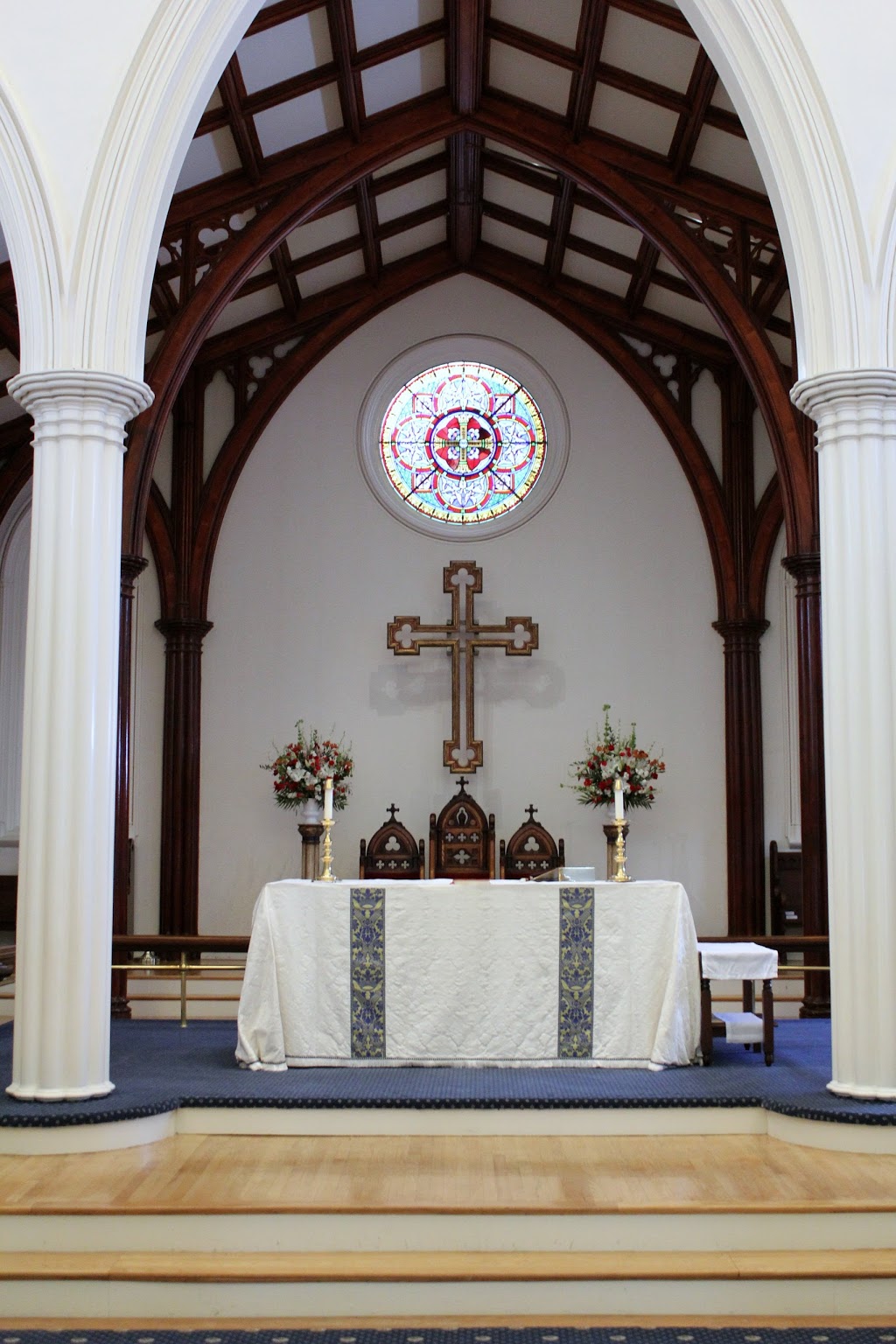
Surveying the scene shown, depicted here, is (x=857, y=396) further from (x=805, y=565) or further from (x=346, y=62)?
(x=346, y=62)

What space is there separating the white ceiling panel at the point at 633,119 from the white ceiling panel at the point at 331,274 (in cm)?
Result: 282

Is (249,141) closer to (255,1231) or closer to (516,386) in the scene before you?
(516,386)

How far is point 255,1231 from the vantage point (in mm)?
4543

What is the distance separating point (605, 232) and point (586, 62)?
2317mm

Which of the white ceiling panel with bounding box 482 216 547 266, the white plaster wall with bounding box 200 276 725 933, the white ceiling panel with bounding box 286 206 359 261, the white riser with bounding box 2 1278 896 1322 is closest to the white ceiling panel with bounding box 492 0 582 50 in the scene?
the white ceiling panel with bounding box 286 206 359 261

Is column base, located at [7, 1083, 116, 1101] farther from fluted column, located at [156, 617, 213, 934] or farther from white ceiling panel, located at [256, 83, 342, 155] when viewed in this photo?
white ceiling panel, located at [256, 83, 342, 155]

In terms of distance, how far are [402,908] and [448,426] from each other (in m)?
7.12

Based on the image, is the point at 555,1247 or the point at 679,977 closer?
the point at 555,1247

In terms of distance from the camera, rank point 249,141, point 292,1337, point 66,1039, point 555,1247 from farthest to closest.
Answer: point 249,141
point 66,1039
point 555,1247
point 292,1337

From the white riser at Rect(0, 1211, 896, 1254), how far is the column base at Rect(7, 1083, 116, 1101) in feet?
2.91

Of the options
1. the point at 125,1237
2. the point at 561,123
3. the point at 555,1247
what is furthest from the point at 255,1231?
the point at 561,123

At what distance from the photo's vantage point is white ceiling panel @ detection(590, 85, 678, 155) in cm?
920

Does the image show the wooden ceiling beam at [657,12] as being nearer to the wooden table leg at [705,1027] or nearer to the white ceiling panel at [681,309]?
the white ceiling panel at [681,309]

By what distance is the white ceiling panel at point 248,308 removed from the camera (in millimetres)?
11507
